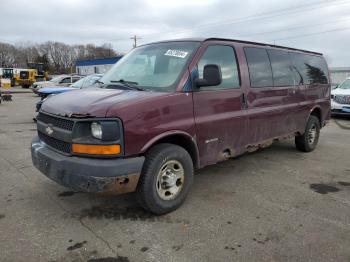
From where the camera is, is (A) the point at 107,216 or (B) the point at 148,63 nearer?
(A) the point at 107,216

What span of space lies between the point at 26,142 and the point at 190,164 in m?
5.18

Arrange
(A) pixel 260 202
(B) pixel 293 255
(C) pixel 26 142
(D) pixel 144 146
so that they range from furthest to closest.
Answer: (C) pixel 26 142
(A) pixel 260 202
(D) pixel 144 146
(B) pixel 293 255

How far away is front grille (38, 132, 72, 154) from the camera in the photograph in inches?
143

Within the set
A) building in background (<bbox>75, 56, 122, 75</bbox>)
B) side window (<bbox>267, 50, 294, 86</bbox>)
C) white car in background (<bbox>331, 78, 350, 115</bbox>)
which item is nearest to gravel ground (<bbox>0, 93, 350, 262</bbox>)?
side window (<bbox>267, 50, 294, 86</bbox>)

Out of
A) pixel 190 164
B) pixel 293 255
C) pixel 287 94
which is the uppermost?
pixel 287 94

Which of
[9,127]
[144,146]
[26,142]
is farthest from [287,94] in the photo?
[9,127]

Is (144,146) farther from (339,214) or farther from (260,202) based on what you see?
(339,214)

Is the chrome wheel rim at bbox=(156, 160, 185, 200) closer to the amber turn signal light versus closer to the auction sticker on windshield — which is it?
the amber turn signal light

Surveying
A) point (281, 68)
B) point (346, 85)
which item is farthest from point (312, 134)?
point (346, 85)

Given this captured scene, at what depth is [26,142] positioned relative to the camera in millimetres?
7840

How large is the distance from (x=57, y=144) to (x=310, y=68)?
5261mm

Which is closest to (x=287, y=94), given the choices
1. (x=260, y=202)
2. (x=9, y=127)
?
(x=260, y=202)

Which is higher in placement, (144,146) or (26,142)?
(144,146)

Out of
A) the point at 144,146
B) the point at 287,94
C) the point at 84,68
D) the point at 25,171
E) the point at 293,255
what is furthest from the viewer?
the point at 84,68
